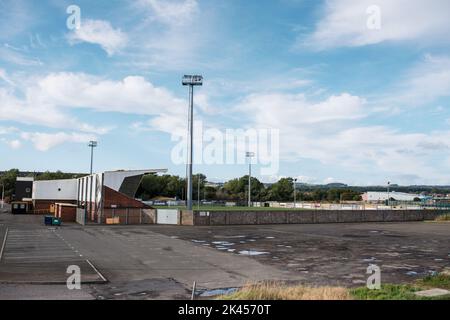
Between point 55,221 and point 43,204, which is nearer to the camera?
point 55,221

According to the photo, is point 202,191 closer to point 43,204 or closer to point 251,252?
point 43,204

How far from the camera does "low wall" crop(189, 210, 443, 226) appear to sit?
173 feet

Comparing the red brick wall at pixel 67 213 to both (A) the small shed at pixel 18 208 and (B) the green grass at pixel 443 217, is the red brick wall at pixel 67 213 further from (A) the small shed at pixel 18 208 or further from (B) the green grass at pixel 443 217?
(B) the green grass at pixel 443 217

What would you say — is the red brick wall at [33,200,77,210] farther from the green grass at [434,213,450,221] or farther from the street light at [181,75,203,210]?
the green grass at [434,213,450,221]

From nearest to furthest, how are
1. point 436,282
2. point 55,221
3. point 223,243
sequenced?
point 436,282 → point 223,243 → point 55,221

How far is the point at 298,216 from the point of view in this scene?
59.2 metres

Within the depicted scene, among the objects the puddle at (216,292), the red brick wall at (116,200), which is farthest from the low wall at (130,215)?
the puddle at (216,292)

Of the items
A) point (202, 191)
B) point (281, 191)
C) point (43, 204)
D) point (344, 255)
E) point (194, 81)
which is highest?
point (194, 81)

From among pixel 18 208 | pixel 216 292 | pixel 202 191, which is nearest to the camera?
pixel 216 292

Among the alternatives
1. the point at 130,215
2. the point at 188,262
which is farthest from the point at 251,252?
the point at 130,215

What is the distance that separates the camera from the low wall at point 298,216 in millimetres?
52781

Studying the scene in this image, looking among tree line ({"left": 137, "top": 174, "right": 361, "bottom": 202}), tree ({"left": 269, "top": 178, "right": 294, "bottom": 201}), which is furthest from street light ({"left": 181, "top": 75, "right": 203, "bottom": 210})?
tree ({"left": 269, "top": 178, "right": 294, "bottom": 201})
